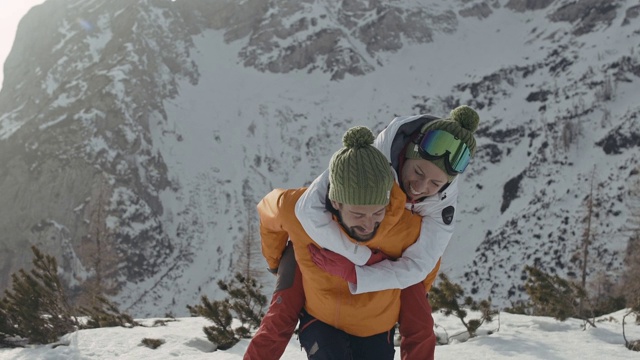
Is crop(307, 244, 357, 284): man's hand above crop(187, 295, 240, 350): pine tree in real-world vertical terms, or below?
above

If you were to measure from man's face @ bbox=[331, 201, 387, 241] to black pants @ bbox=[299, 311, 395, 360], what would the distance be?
0.69 metres

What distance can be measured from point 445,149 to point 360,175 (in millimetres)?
715

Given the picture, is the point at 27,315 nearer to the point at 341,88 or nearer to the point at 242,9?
the point at 341,88

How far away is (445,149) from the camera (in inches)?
112

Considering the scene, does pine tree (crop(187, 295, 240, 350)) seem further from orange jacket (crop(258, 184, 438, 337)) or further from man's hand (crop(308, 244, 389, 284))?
man's hand (crop(308, 244, 389, 284))

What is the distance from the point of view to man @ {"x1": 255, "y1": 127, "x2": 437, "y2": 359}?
2.48 meters

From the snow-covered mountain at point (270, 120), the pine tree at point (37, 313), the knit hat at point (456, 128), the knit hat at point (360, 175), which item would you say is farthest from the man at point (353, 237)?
the snow-covered mountain at point (270, 120)

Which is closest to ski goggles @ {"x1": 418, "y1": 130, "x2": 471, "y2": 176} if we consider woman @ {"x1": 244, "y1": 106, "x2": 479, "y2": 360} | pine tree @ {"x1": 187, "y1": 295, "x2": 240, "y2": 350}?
woman @ {"x1": 244, "y1": 106, "x2": 479, "y2": 360}

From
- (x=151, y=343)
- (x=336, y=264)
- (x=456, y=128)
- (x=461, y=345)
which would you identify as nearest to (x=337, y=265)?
(x=336, y=264)

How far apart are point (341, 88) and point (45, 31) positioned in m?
41.5

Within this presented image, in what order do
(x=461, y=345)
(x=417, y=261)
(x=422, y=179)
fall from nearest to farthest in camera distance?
(x=417, y=261)
(x=422, y=179)
(x=461, y=345)

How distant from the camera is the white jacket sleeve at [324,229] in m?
2.54

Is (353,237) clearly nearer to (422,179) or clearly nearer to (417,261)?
(417,261)

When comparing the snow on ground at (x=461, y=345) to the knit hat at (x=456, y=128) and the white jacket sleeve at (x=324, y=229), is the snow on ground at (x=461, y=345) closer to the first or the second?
the white jacket sleeve at (x=324, y=229)
